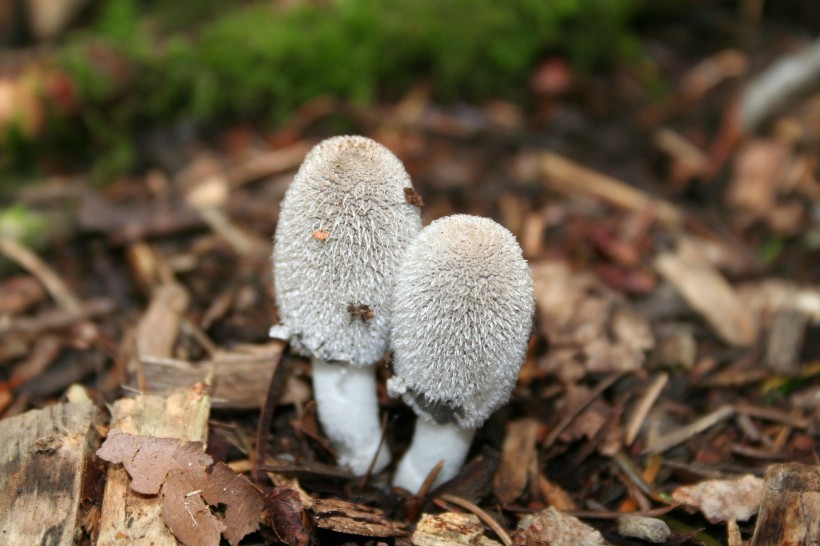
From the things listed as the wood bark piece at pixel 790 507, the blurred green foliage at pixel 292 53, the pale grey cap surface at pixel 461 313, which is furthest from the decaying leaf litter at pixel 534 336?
the pale grey cap surface at pixel 461 313

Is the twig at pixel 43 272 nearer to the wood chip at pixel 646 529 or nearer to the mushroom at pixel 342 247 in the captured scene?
the mushroom at pixel 342 247

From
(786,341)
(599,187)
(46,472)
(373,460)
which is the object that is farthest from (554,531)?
(599,187)

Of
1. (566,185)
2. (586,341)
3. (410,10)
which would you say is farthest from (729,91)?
(586,341)

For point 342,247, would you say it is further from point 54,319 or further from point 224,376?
point 54,319

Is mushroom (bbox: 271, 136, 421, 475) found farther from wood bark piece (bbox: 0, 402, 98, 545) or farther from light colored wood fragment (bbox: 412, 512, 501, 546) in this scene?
wood bark piece (bbox: 0, 402, 98, 545)

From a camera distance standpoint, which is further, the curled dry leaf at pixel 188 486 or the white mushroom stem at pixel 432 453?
the white mushroom stem at pixel 432 453

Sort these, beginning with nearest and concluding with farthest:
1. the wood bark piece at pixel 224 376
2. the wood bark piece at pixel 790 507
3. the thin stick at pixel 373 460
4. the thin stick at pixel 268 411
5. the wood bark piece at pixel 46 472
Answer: the wood bark piece at pixel 46 472
the wood bark piece at pixel 790 507
the thin stick at pixel 268 411
the thin stick at pixel 373 460
the wood bark piece at pixel 224 376

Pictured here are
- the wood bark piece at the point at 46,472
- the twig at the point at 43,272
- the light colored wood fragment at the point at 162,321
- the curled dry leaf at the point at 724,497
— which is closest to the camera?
the wood bark piece at the point at 46,472
